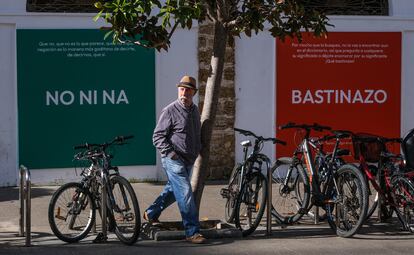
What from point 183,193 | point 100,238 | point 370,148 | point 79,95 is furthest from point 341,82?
point 100,238

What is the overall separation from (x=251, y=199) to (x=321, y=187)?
2.75 ft

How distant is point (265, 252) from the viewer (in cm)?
842

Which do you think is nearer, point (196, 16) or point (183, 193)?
point (196, 16)

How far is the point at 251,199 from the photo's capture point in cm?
923

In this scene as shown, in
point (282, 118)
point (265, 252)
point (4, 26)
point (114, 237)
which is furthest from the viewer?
point (282, 118)

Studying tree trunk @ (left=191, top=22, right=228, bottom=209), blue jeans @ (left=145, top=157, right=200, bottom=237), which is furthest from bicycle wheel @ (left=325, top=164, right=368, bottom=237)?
blue jeans @ (left=145, top=157, right=200, bottom=237)

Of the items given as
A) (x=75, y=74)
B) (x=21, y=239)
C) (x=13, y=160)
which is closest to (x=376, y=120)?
(x=75, y=74)

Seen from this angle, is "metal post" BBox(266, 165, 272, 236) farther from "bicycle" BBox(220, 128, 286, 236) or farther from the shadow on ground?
the shadow on ground

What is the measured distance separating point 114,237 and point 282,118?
15.6ft

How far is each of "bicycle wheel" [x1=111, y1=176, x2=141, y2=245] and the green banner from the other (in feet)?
Result: 12.1

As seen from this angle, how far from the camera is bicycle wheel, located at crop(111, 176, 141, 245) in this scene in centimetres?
854

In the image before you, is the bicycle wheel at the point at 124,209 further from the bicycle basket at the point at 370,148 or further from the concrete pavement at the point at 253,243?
the bicycle basket at the point at 370,148

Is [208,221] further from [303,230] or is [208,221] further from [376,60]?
[376,60]

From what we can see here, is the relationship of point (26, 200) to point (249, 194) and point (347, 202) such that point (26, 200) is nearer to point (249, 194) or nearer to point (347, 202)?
point (249, 194)
